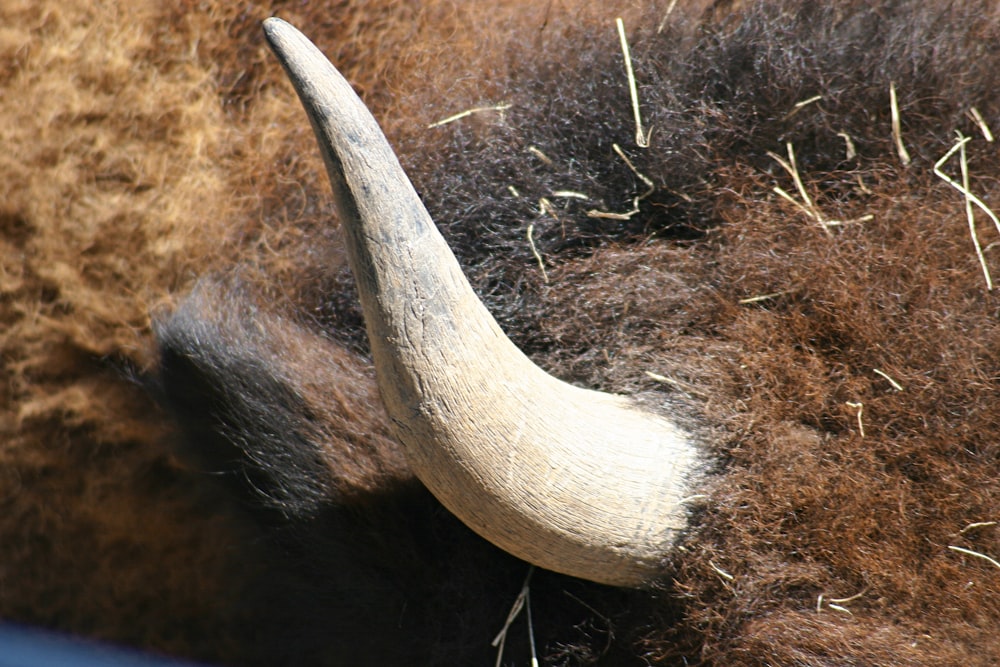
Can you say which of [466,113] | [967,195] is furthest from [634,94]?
[967,195]

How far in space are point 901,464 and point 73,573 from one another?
1.27 m

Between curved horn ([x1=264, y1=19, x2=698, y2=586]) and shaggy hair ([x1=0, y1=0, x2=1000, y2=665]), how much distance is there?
7 cm

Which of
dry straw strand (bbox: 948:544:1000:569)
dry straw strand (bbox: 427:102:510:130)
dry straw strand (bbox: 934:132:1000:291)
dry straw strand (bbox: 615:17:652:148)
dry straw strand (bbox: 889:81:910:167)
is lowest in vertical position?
dry straw strand (bbox: 948:544:1000:569)

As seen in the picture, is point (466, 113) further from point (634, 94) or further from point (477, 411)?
point (477, 411)

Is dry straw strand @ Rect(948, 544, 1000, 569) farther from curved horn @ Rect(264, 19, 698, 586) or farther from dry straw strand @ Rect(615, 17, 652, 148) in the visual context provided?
dry straw strand @ Rect(615, 17, 652, 148)

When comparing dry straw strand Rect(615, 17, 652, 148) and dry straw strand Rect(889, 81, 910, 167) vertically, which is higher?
dry straw strand Rect(615, 17, 652, 148)

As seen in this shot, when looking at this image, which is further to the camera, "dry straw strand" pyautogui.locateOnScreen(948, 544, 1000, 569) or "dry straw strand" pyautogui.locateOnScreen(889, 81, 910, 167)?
"dry straw strand" pyautogui.locateOnScreen(889, 81, 910, 167)

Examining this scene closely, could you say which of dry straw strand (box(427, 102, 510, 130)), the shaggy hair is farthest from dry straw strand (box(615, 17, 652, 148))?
dry straw strand (box(427, 102, 510, 130))

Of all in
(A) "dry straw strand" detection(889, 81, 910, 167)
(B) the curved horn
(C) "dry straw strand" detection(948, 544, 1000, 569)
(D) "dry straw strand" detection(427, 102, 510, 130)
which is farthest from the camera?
(D) "dry straw strand" detection(427, 102, 510, 130)

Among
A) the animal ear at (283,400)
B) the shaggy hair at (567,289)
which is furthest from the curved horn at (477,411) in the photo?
the animal ear at (283,400)

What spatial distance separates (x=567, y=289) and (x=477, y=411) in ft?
0.95

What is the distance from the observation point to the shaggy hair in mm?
886

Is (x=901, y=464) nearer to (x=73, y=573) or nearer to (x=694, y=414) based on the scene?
(x=694, y=414)

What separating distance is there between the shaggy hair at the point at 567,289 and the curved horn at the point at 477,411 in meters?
0.07
